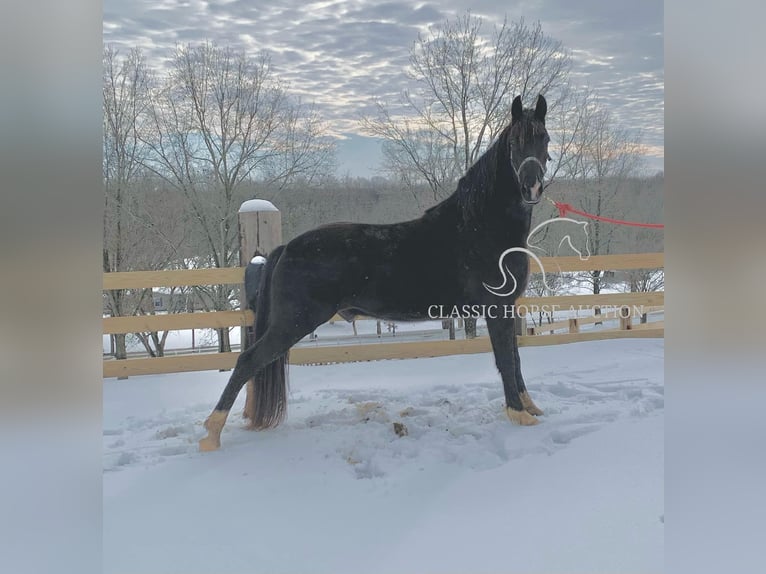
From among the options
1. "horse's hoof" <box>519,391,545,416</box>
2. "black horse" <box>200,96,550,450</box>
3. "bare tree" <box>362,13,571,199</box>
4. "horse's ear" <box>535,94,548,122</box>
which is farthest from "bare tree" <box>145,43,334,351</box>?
"horse's hoof" <box>519,391,545,416</box>

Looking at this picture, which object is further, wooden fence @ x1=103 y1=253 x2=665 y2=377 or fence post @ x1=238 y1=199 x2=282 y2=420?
wooden fence @ x1=103 y1=253 x2=665 y2=377

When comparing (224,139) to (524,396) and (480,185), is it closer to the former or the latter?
(480,185)

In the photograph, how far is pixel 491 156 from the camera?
10.0ft

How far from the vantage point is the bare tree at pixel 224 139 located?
11.5 ft

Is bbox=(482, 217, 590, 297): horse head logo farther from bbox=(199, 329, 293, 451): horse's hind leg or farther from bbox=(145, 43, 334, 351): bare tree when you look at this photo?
bbox=(145, 43, 334, 351): bare tree

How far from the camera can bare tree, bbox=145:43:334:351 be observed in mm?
3500

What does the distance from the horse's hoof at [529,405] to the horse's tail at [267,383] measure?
4.92ft

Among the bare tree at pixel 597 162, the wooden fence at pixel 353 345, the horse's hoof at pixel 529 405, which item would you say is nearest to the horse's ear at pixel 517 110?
the wooden fence at pixel 353 345

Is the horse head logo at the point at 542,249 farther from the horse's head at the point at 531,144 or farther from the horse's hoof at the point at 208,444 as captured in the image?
the horse's hoof at the point at 208,444

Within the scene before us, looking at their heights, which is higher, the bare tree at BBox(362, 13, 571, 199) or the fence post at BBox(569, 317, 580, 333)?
the bare tree at BBox(362, 13, 571, 199)

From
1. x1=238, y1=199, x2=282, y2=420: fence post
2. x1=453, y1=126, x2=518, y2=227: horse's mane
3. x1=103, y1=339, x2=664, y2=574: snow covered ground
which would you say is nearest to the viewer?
x1=103, y1=339, x2=664, y2=574: snow covered ground

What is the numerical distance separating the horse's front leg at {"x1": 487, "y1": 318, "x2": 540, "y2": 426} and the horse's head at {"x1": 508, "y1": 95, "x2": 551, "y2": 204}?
0.80 m
